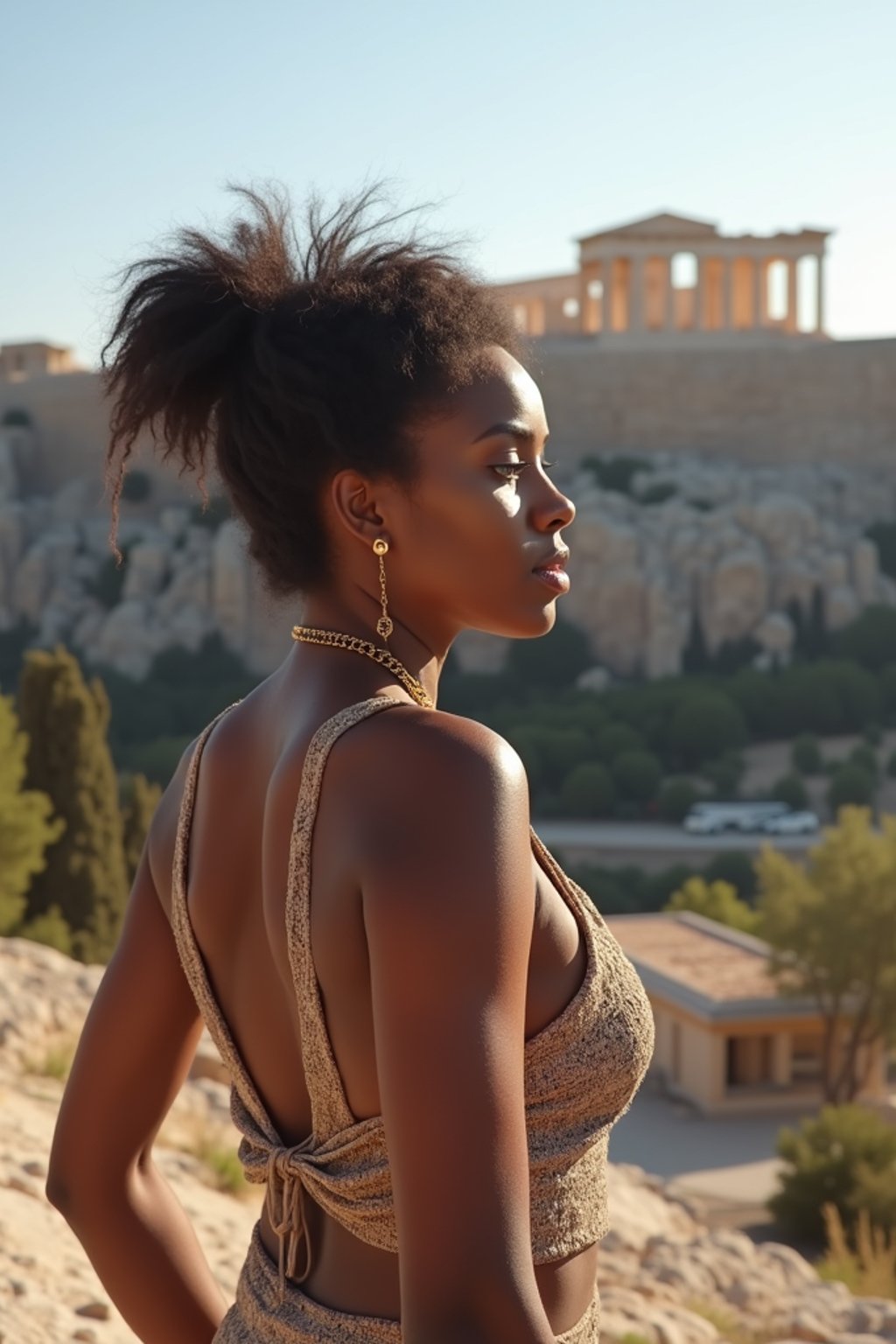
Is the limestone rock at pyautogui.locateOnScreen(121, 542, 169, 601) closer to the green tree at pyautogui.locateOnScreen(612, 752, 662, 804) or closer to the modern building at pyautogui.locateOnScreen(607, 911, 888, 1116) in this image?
the green tree at pyautogui.locateOnScreen(612, 752, 662, 804)

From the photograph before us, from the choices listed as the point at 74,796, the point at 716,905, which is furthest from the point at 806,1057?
the point at 74,796

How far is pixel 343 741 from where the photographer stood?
1.04 metres

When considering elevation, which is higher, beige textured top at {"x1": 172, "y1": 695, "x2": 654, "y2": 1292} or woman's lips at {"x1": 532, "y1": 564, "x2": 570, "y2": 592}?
woman's lips at {"x1": 532, "y1": 564, "x2": 570, "y2": 592}

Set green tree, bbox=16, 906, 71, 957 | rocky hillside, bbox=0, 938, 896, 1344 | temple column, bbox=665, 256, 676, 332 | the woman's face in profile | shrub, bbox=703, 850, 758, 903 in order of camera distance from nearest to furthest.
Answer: the woman's face in profile < rocky hillside, bbox=0, 938, 896, 1344 < green tree, bbox=16, 906, 71, 957 < shrub, bbox=703, 850, 758, 903 < temple column, bbox=665, 256, 676, 332

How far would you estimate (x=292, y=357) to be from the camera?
1.17 meters

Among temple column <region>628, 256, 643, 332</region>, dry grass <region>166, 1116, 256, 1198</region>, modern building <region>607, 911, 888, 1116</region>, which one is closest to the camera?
dry grass <region>166, 1116, 256, 1198</region>

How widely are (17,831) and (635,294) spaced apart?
34802mm

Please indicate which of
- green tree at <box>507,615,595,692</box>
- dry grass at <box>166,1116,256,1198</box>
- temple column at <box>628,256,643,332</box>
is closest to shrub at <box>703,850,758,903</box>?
green tree at <box>507,615,595,692</box>

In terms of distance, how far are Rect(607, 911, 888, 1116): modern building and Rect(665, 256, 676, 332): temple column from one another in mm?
29253

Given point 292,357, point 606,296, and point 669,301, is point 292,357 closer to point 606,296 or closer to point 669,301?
point 606,296

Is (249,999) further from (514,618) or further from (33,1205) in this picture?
(33,1205)

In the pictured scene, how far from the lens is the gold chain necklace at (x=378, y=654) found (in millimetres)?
1179

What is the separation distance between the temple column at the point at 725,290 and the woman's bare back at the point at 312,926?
1741 inches

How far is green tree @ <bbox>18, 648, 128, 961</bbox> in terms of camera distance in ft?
40.1
